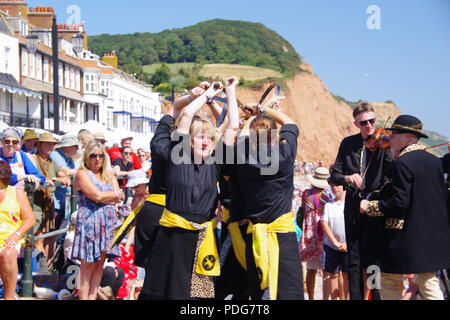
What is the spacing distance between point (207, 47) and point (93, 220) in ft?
546

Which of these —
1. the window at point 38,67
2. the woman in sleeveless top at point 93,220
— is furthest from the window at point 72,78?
the woman in sleeveless top at point 93,220

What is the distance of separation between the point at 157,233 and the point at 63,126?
36016 millimetres

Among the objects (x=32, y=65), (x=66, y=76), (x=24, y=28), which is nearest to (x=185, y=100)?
(x=24, y=28)

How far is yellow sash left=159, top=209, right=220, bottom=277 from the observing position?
4.30 meters

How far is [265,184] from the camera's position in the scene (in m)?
4.39

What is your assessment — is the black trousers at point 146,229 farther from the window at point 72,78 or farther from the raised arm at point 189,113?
the window at point 72,78

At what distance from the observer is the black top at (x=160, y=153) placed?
178 inches

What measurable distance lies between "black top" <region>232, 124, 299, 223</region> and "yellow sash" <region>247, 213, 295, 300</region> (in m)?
0.07

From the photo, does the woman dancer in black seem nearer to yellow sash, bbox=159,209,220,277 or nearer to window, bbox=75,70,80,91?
yellow sash, bbox=159,209,220,277

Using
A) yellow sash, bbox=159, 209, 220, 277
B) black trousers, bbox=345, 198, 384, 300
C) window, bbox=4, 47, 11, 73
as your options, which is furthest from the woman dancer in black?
window, bbox=4, 47, 11, 73

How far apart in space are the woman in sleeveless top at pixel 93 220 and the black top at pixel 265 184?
1.93 m

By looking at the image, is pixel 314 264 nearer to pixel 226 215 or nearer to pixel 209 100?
pixel 226 215
